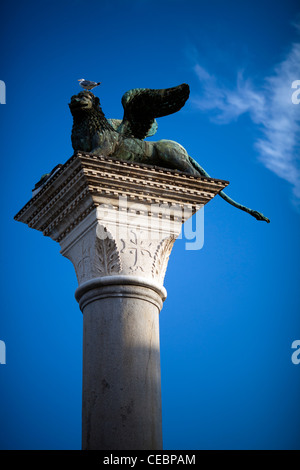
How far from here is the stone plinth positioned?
9320 mm

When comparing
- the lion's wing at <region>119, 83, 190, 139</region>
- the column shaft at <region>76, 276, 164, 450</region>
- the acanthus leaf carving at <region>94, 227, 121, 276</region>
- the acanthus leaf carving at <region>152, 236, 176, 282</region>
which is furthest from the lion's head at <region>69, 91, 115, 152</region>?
the column shaft at <region>76, 276, 164, 450</region>

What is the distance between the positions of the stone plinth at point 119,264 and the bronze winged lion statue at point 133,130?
2.12 ft

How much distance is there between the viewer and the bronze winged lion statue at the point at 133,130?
1099 cm

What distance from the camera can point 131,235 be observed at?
10.3 metres

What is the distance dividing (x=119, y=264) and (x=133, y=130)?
7.87 feet

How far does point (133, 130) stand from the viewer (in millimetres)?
11648

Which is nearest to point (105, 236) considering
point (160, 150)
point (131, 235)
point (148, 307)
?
point (131, 235)

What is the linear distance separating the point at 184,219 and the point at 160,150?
1033 mm

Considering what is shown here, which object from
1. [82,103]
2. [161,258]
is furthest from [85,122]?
[161,258]

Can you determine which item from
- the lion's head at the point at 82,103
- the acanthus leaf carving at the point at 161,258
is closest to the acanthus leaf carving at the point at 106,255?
the acanthus leaf carving at the point at 161,258

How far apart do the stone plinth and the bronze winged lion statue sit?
0.65 meters
